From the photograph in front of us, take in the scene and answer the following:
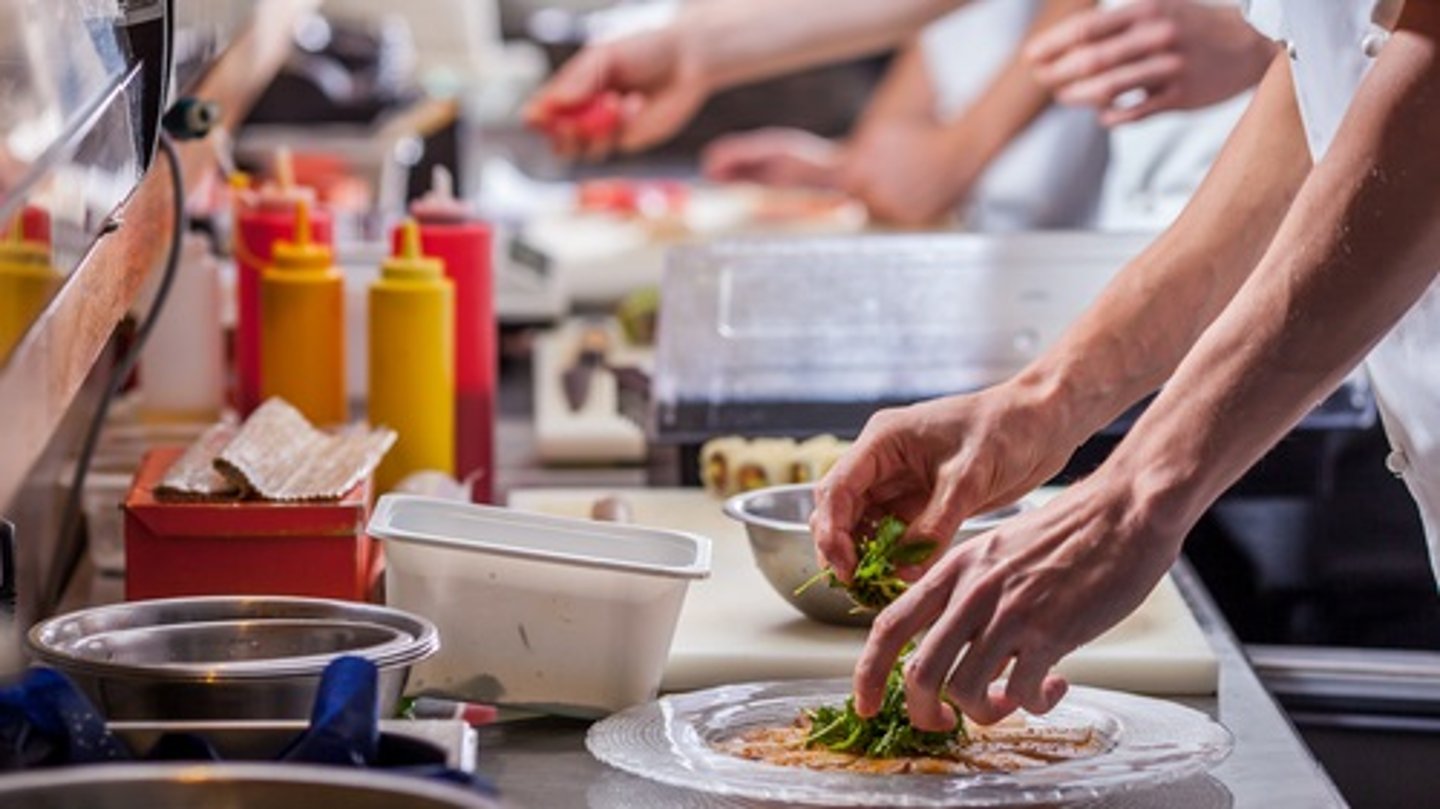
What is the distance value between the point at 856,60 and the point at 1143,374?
5.79 metres

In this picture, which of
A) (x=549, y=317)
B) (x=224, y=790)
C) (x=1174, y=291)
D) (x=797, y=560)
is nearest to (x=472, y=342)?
(x=797, y=560)

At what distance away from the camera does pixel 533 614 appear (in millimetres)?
2008

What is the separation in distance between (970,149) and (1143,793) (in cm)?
344

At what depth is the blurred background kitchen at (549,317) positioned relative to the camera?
1.74 metres

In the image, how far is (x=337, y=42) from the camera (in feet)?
20.2

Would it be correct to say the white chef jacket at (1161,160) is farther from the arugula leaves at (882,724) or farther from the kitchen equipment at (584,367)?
the arugula leaves at (882,724)

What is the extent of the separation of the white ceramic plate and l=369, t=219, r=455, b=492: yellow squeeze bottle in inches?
28.5

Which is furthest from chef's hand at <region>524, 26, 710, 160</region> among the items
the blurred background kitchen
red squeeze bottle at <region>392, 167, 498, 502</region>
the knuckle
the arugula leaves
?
the knuckle

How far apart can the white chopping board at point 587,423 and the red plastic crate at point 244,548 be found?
1.18m

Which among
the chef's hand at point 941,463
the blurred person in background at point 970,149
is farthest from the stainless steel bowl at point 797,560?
the blurred person in background at point 970,149

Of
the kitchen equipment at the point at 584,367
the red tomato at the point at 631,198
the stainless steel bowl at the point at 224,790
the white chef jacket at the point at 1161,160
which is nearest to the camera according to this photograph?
the stainless steel bowl at the point at 224,790

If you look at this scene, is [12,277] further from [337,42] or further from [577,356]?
[337,42]

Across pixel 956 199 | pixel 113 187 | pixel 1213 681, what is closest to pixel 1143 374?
pixel 1213 681

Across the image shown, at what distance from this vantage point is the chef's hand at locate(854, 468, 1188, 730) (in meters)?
1.68
